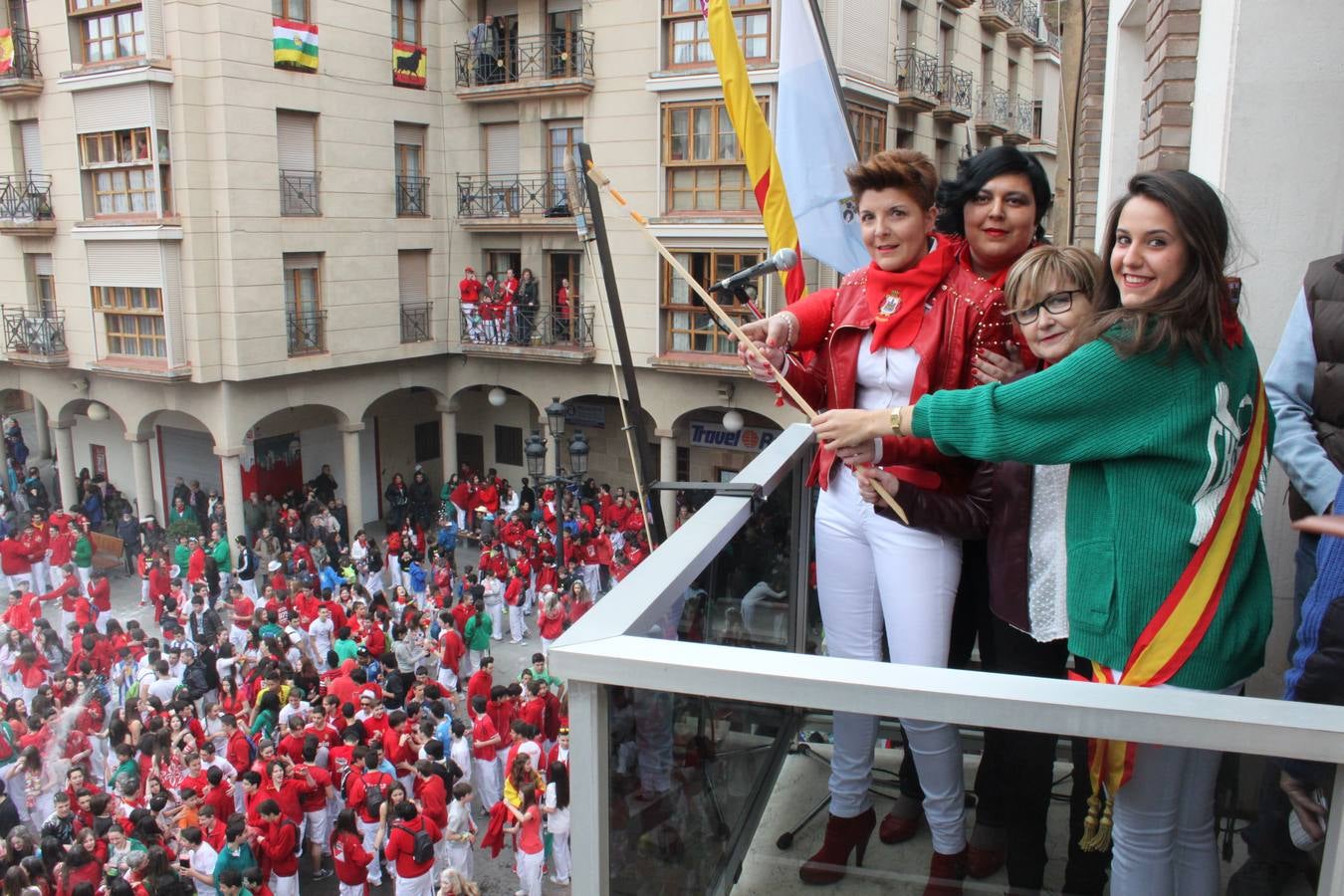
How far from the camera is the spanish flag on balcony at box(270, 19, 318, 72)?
1898cm

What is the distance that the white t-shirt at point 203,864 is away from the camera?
8.80 meters

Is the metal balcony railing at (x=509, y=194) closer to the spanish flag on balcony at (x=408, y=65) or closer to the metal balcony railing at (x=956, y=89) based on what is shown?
the spanish flag on balcony at (x=408, y=65)

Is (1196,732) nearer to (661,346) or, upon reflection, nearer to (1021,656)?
(1021,656)

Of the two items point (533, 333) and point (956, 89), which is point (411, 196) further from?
point (956, 89)

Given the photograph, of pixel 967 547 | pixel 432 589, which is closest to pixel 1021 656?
pixel 967 547

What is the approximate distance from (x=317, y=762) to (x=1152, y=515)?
974 centimetres

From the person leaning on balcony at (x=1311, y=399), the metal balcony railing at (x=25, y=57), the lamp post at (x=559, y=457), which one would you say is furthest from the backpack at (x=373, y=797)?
the metal balcony railing at (x=25, y=57)

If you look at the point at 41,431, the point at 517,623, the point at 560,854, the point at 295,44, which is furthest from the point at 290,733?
the point at 41,431

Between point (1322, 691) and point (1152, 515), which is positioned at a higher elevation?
point (1152, 515)

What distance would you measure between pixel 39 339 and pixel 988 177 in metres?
22.1

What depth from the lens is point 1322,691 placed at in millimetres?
2307

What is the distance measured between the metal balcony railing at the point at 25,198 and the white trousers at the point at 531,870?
17.3 m

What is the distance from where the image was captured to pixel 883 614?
3.11 metres

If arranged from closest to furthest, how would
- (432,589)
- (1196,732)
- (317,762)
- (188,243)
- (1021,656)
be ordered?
(1196,732)
(1021,656)
(317,762)
(432,589)
(188,243)
